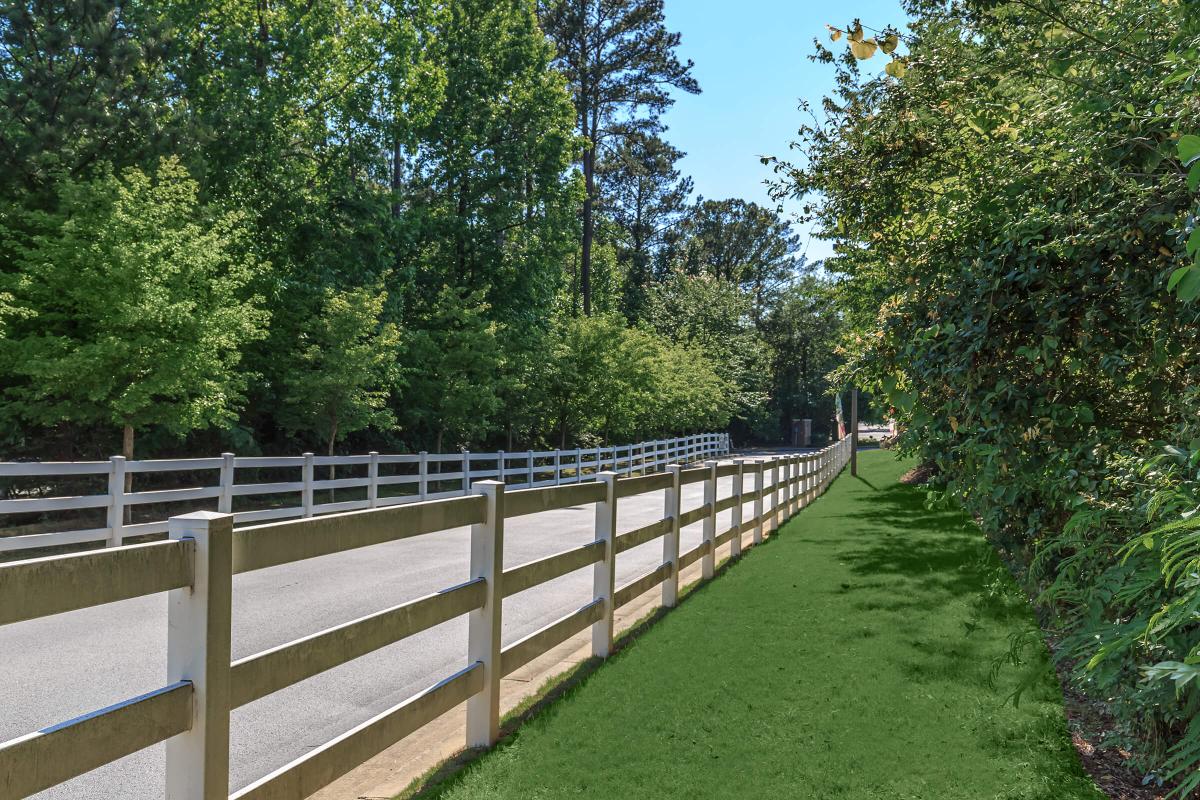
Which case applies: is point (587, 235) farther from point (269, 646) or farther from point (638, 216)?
point (269, 646)

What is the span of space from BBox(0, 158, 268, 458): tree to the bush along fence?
1219cm

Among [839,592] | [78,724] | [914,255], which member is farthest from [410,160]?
[78,724]

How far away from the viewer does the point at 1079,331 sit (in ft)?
12.1

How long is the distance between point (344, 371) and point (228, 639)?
18634 millimetres

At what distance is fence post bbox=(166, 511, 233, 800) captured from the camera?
2.51 m

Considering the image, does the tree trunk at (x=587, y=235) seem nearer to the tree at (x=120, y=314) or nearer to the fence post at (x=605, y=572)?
the tree at (x=120, y=314)

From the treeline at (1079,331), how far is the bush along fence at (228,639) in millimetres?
2270

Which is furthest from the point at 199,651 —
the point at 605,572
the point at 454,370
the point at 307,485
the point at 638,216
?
the point at 638,216

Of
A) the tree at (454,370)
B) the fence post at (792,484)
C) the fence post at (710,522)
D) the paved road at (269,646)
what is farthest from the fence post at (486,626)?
the tree at (454,370)

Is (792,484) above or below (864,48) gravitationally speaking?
below

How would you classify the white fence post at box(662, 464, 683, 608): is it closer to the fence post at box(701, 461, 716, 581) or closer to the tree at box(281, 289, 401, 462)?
the fence post at box(701, 461, 716, 581)

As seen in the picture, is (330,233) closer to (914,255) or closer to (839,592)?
(839,592)

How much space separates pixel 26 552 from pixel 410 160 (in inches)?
974

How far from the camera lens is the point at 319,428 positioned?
22156 mm
